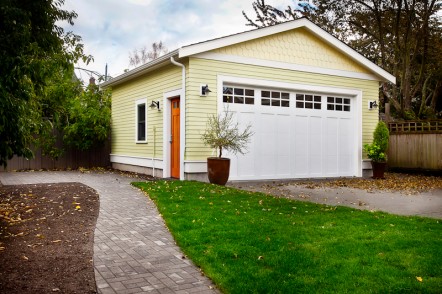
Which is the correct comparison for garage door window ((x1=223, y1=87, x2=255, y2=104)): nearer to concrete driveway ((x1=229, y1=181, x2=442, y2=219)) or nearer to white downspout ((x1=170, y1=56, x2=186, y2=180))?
white downspout ((x1=170, y1=56, x2=186, y2=180))

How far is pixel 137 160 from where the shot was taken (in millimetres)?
13867

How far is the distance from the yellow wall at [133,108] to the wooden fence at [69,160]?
0.54 meters

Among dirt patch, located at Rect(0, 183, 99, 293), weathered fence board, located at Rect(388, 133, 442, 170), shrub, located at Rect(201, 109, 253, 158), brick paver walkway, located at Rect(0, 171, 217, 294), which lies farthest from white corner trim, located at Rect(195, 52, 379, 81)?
brick paver walkway, located at Rect(0, 171, 217, 294)

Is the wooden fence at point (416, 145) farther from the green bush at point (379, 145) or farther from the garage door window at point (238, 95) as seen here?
the garage door window at point (238, 95)

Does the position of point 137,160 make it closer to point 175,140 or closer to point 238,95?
point 175,140

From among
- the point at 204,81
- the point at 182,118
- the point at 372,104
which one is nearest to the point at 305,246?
the point at 182,118

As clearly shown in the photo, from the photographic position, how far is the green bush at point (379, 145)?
13.0 m

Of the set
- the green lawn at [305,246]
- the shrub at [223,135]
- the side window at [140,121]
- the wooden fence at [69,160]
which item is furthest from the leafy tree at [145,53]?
the green lawn at [305,246]

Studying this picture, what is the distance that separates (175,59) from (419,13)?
46.2ft

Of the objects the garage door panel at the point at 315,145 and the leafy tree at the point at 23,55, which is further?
the garage door panel at the point at 315,145

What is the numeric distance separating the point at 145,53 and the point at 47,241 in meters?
33.4

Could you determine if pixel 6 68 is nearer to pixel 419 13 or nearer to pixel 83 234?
pixel 83 234

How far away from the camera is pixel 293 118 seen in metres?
12.3

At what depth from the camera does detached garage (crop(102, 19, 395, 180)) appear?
35.2 ft
